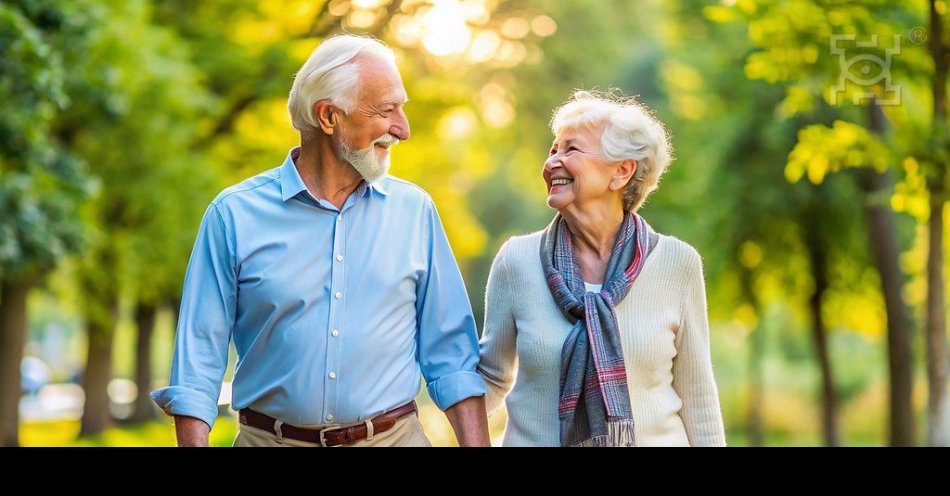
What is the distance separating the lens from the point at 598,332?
12.1ft

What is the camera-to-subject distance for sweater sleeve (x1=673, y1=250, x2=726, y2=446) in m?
3.83

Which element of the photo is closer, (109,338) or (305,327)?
(305,327)

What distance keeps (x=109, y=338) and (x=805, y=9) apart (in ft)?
45.1

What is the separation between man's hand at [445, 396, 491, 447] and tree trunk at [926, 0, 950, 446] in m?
6.65

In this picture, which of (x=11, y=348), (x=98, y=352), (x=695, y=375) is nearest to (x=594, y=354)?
(x=695, y=375)

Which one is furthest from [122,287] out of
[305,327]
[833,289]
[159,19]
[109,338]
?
[305,327]

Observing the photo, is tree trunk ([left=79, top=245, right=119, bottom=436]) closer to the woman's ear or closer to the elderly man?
the elderly man

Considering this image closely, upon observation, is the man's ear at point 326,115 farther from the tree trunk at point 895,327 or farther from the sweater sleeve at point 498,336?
the tree trunk at point 895,327

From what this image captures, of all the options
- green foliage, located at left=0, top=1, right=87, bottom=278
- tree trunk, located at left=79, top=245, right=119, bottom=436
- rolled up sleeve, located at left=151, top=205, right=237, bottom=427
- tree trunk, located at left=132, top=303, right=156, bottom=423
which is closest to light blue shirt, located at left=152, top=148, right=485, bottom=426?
rolled up sleeve, located at left=151, top=205, right=237, bottom=427

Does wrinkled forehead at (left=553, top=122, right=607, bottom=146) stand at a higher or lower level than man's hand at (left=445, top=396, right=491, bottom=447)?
higher

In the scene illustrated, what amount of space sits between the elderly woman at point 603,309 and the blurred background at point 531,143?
120 inches

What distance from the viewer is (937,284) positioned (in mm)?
9656
